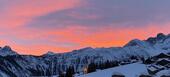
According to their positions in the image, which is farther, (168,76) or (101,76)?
(101,76)

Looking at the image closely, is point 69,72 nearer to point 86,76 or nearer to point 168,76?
point 86,76

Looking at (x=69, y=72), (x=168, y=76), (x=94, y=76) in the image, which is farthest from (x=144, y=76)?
(x=69, y=72)

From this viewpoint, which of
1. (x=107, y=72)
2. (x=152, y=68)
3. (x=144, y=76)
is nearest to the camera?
(x=144, y=76)

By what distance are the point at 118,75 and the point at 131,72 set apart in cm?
4183

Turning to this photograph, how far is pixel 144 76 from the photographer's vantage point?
391ft

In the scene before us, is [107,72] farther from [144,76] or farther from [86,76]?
[144,76]

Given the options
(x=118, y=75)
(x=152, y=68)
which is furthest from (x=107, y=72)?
(x=118, y=75)

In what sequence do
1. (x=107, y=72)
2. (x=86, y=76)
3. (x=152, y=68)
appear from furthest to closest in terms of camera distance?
(x=152, y=68), (x=107, y=72), (x=86, y=76)

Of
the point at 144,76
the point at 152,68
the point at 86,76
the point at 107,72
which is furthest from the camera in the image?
the point at 152,68

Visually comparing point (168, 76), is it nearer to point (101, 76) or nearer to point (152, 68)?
point (101, 76)

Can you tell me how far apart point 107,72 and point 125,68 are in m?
9.35

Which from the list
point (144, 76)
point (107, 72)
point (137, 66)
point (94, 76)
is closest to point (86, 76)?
point (94, 76)

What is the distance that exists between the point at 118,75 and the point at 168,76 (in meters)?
12.0

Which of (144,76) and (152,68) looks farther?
(152,68)
